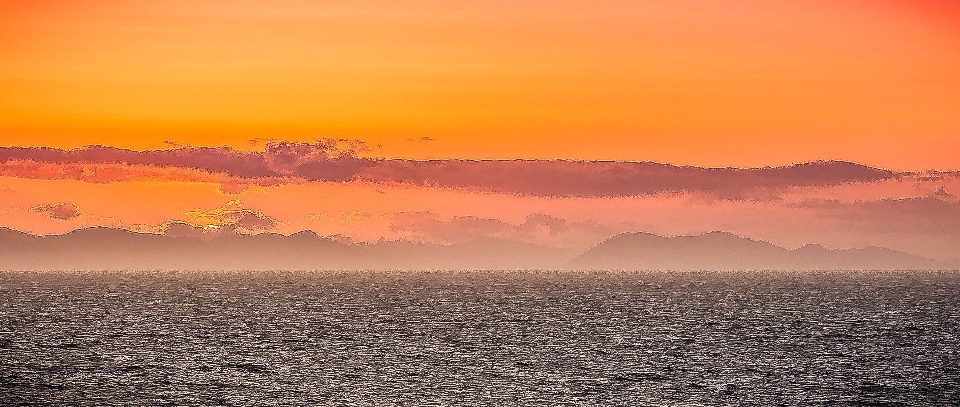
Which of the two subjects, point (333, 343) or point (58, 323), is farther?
point (58, 323)

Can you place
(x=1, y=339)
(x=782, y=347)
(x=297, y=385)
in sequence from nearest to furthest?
(x=297, y=385) → (x=782, y=347) → (x=1, y=339)

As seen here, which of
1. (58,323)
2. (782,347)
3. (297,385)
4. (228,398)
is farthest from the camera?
(58,323)

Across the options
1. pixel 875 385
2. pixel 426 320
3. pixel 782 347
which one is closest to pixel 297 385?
pixel 875 385

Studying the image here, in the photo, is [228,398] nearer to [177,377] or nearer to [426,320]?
[177,377]

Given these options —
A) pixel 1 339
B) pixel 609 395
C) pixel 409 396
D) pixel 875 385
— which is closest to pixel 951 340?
pixel 875 385

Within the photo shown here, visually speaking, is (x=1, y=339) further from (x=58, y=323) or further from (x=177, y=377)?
(x=177, y=377)

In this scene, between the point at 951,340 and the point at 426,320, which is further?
the point at 426,320

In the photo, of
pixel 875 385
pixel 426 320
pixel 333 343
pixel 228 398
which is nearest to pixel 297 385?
pixel 228 398

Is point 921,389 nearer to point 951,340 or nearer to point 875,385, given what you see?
point 875,385

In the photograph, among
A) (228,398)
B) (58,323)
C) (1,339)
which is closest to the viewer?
(228,398)

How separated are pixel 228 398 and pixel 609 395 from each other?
2748 cm

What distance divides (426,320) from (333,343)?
40.2m

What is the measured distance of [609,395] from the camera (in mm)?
80688

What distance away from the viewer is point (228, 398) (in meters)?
78.8
